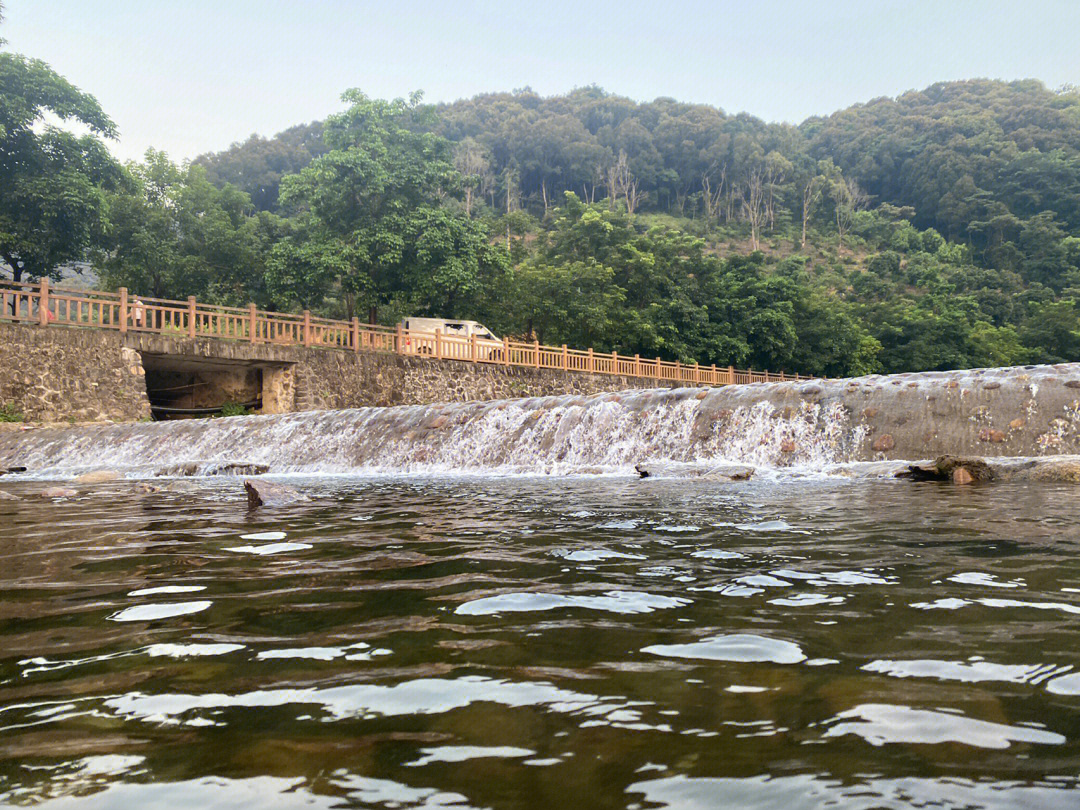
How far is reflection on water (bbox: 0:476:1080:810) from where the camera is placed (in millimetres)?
1179

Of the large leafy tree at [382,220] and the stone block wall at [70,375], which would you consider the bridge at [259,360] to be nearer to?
the stone block wall at [70,375]

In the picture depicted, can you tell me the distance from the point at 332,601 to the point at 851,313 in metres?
42.7

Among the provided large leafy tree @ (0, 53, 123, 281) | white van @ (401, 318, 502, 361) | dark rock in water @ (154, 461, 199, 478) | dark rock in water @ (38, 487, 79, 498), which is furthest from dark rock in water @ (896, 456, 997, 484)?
large leafy tree @ (0, 53, 123, 281)

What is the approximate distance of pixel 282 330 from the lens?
2002 centimetres

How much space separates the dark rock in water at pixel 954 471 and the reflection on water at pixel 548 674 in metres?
3.91

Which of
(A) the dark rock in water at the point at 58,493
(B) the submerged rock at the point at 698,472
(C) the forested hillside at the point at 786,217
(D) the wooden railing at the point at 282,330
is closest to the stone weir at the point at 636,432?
(B) the submerged rock at the point at 698,472

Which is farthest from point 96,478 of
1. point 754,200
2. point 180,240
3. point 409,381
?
point 754,200

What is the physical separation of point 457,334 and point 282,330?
5.53 metres

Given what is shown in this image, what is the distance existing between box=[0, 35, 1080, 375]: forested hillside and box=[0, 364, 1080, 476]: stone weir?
1164 centimetres

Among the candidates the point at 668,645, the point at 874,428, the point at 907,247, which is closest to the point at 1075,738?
the point at 668,645

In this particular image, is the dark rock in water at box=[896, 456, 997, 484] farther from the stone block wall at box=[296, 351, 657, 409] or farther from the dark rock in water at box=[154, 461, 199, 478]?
the stone block wall at box=[296, 351, 657, 409]

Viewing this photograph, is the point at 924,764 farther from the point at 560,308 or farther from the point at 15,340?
the point at 560,308

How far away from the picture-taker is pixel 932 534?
3854 mm

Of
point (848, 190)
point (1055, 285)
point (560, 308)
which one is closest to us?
point (560, 308)
